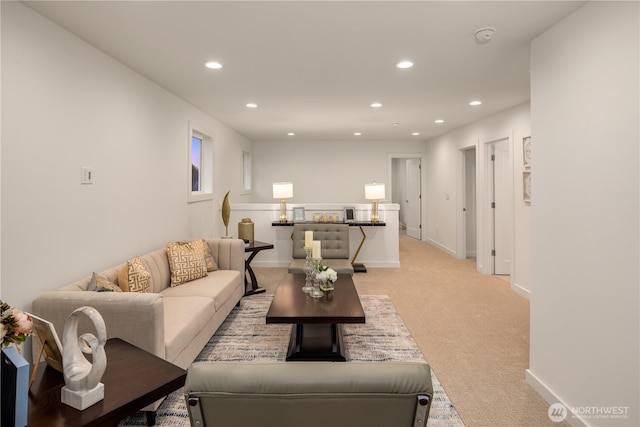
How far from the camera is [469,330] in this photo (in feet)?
11.7

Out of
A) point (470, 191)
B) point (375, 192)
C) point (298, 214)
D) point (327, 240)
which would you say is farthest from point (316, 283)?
point (470, 191)

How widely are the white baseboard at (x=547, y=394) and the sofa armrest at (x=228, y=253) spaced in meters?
2.79

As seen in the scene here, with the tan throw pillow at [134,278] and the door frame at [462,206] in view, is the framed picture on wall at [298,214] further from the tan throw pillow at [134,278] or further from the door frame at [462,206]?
the tan throw pillow at [134,278]

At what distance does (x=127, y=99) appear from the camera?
334cm

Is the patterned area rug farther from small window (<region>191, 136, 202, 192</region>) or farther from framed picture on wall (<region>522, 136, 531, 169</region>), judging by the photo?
framed picture on wall (<region>522, 136, 531, 169</region>)

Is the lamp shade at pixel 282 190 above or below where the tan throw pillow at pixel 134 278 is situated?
above

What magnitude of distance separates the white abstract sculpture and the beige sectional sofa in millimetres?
759

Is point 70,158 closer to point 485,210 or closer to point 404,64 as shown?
point 404,64

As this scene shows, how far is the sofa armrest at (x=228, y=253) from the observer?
4.11 metres

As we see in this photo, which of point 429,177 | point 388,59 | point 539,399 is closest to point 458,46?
point 388,59

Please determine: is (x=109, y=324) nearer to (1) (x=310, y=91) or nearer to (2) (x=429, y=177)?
(1) (x=310, y=91)

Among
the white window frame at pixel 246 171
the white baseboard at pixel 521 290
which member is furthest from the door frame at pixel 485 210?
the white window frame at pixel 246 171

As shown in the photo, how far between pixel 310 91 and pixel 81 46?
2.17 m

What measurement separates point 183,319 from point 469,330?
8.26ft
